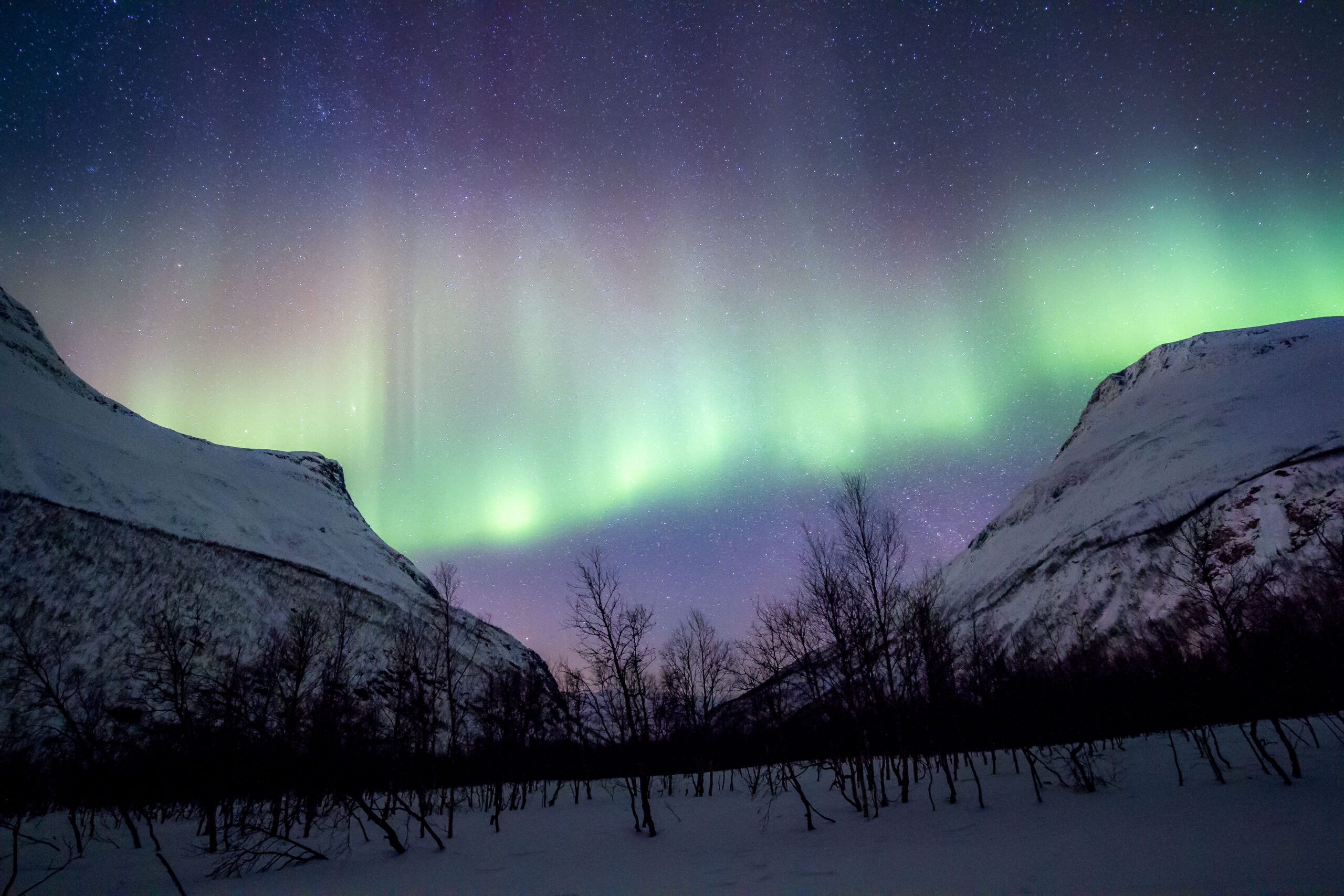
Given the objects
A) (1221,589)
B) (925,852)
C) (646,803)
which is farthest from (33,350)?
(1221,589)

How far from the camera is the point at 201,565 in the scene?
69062 mm

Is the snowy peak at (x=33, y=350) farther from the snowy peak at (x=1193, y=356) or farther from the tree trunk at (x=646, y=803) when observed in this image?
the snowy peak at (x=1193, y=356)

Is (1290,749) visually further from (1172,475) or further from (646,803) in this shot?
(1172,475)

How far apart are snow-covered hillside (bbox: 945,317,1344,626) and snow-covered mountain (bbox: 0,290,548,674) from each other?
98596 mm

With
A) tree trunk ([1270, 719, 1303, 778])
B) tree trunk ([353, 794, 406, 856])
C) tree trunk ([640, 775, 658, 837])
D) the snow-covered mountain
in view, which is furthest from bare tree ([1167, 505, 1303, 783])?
the snow-covered mountain

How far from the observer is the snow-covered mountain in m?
57.7

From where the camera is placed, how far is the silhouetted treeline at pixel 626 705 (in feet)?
64.2

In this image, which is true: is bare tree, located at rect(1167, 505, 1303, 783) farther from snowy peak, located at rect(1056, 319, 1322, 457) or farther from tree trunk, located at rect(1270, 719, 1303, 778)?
snowy peak, located at rect(1056, 319, 1322, 457)

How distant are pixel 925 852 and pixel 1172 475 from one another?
4721 inches

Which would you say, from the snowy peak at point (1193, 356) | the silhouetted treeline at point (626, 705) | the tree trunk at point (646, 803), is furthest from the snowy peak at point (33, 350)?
the snowy peak at point (1193, 356)

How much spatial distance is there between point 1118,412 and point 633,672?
175 m

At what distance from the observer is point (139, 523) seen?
219 feet

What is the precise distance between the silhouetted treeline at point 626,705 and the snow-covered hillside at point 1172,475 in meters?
4.69

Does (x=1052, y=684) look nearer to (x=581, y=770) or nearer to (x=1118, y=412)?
(x=581, y=770)
